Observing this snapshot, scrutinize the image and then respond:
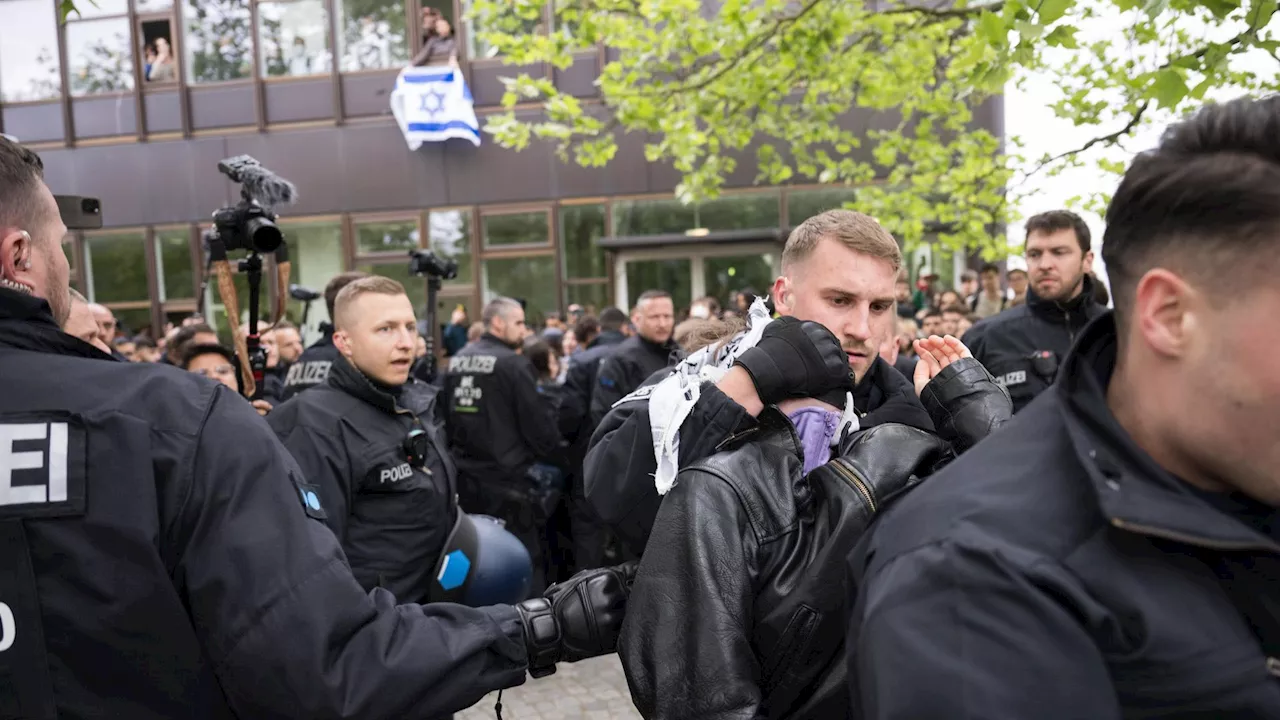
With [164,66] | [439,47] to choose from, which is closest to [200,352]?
[439,47]

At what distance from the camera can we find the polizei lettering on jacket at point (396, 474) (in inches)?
129

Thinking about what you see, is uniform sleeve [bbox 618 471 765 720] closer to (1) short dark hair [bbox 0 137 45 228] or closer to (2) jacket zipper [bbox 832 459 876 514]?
(2) jacket zipper [bbox 832 459 876 514]

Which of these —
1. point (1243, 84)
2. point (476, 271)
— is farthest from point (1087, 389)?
point (476, 271)

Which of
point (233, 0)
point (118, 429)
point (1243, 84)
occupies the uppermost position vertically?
point (233, 0)

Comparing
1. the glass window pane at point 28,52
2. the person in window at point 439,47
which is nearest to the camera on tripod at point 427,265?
the person in window at point 439,47

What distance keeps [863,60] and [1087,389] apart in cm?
661

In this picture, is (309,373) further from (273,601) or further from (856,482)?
(856,482)

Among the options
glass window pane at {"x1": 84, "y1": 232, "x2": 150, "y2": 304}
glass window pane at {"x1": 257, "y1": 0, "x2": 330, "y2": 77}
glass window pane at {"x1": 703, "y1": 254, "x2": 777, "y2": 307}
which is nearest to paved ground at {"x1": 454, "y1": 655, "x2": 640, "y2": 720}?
glass window pane at {"x1": 703, "y1": 254, "x2": 777, "y2": 307}

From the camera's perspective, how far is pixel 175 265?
50.3ft

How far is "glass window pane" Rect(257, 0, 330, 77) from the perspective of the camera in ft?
48.2

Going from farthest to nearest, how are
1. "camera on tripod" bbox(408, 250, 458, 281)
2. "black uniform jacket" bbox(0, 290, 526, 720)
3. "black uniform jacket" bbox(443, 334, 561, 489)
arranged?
1. "black uniform jacket" bbox(443, 334, 561, 489)
2. "camera on tripod" bbox(408, 250, 458, 281)
3. "black uniform jacket" bbox(0, 290, 526, 720)

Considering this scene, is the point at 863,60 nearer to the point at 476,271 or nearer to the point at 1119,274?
the point at 1119,274

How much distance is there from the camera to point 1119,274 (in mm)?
1127

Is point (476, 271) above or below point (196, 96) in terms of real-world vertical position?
below
